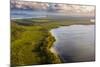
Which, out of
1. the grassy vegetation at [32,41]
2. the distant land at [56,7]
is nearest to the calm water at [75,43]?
the grassy vegetation at [32,41]

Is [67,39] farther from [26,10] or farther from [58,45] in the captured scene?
[26,10]

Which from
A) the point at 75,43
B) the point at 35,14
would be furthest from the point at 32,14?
the point at 75,43

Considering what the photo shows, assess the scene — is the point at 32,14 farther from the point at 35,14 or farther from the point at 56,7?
the point at 56,7

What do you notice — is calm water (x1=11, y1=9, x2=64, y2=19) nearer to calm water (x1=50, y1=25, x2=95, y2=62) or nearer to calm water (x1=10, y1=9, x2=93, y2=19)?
calm water (x1=10, y1=9, x2=93, y2=19)

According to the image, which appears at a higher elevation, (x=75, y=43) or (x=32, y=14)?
(x=32, y=14)

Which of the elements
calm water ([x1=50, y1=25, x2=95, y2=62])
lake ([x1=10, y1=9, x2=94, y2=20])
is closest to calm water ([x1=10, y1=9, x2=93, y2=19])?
lake ([x1=10, y1=9, x2=94, y2=20])

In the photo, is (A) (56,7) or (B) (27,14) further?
(A) (56,7)
